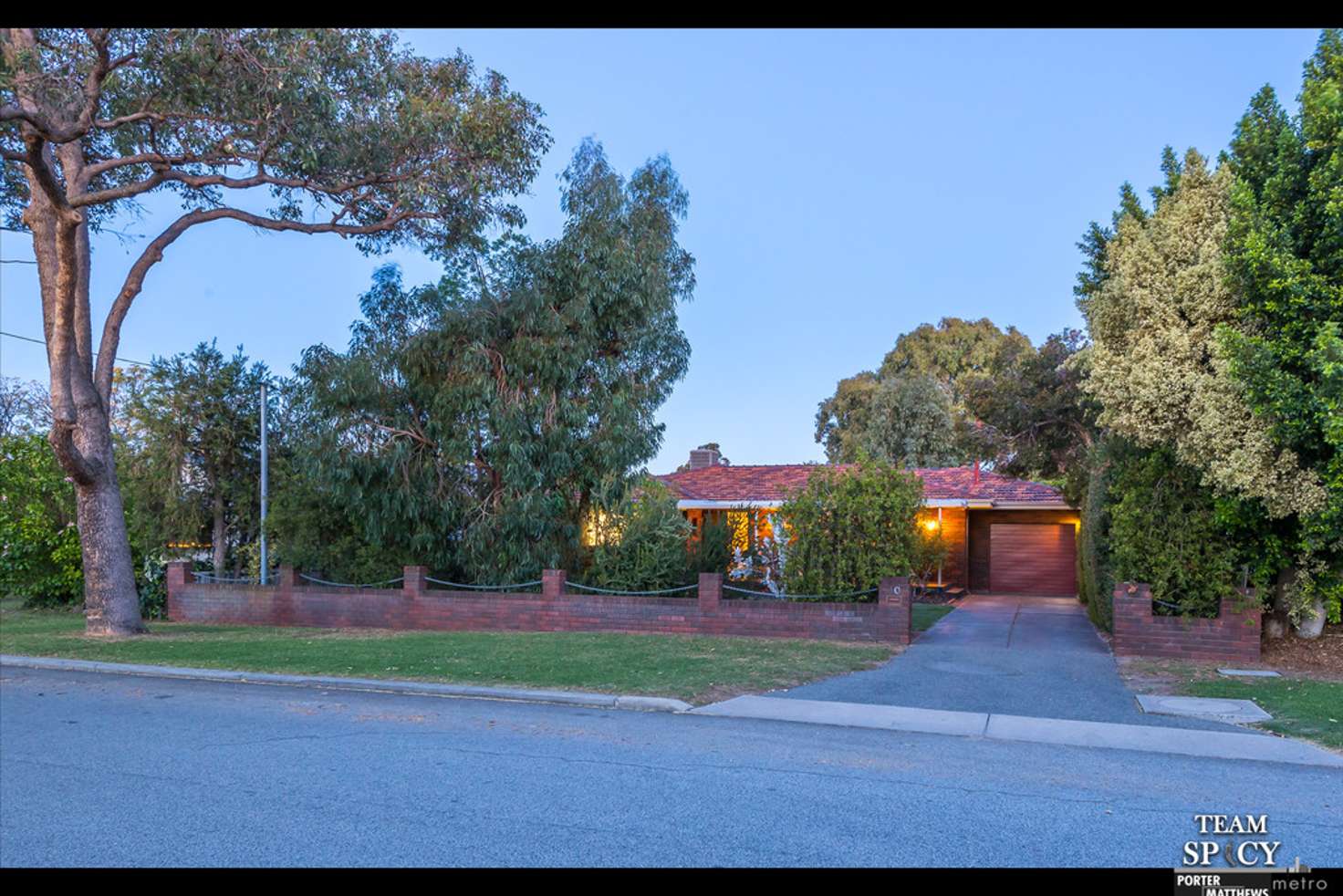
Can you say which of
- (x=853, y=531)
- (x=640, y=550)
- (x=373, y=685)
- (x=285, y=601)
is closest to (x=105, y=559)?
(x=285, y=601)

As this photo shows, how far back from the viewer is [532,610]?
1689 cm

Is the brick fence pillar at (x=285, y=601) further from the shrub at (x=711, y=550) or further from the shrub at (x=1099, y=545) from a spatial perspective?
the shrub at (x=1099, y=545)

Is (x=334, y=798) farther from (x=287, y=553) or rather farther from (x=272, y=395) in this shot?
(x=272, y=395)

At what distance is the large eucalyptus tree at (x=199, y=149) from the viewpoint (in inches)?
520

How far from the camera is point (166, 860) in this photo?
5.03m

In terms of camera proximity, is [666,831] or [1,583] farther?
[1,583]

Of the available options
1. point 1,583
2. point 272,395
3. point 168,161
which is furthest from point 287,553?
point 1,583

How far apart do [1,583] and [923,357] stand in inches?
1512

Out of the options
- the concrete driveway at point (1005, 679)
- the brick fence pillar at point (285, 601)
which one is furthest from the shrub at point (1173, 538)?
the brick fence pillar at point (285, 601)

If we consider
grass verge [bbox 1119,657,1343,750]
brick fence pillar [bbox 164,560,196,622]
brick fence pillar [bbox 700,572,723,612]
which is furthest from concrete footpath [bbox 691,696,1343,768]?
brick fence pillar [bbox 164,560,196,622]

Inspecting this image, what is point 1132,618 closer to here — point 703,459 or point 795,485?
point 795,485

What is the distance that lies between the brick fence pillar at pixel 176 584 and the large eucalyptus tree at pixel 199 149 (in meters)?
3.28

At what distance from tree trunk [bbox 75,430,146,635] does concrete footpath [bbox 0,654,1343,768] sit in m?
5.79

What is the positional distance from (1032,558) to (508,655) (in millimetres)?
19220
